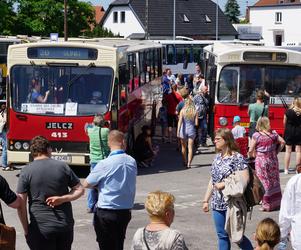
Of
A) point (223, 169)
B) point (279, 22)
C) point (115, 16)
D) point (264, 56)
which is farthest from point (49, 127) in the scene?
point (279, 22)

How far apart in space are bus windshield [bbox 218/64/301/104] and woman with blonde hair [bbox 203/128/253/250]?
1195 cm

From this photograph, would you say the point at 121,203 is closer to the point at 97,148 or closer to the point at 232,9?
the point at 97,148

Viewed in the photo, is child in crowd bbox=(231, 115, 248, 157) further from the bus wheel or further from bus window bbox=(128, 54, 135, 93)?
bus window bbox=(128, 54, 135, 93)

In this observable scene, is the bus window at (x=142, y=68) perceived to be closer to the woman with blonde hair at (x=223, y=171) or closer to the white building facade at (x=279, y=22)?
the woman with blonde hair at (x=223, y=171)

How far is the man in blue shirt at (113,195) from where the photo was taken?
361 inches

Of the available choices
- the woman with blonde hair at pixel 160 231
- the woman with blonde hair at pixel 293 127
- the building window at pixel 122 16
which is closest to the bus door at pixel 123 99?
the woman with blonde hair at pixel 293 127

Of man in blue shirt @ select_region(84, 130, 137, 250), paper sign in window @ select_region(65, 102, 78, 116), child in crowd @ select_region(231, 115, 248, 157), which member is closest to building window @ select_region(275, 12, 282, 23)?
child in crowd @ select_region(231, 115, 248, 157)

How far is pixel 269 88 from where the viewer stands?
71.8 feet

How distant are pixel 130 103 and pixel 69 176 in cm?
1206

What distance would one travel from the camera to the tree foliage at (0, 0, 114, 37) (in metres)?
76.4

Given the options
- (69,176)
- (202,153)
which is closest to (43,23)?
(202,153)

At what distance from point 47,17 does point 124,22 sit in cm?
2965

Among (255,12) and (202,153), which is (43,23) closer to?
(202,153)

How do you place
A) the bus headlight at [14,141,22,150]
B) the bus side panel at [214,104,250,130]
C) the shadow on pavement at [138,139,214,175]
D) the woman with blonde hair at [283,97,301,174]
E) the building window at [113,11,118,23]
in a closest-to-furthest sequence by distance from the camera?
the woman with blonde hair at [283,97,301,174] → the bus headlight at [14,141,22,150] → the shadow on pavement at [138,139,214,175] → the bus side panel at [214,104,250,130] → the building window at [113,11,118,23]
